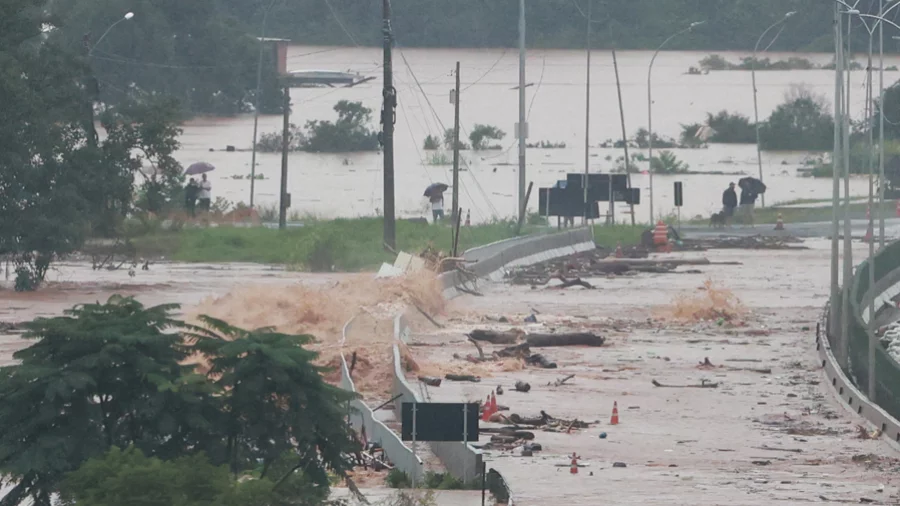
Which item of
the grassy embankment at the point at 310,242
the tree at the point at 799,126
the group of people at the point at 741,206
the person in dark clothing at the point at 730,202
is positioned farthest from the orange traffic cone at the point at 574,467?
the tree at the point at 799,126

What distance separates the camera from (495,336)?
33.2 m

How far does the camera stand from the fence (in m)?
24.3

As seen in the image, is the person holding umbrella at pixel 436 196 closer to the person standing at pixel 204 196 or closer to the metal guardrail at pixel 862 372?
the person standing at pixel 204 196

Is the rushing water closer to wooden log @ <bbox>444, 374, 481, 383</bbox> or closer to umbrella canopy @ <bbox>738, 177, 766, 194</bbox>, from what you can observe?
umbrella canopy @ <bbox>738, 177, 766, 194</bbox>

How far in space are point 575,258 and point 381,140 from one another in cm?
817

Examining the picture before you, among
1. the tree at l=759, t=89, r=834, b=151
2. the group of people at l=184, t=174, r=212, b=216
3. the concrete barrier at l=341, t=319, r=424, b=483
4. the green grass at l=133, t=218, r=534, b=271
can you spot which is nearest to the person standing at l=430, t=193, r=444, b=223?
the group of people at l=184, t=174, r=212, b=216

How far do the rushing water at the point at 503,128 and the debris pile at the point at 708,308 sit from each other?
1809 cm

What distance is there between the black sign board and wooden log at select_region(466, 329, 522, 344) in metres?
15.3

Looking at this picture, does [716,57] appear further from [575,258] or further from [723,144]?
[575,258]

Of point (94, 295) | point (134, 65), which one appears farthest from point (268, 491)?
point (134, 65)

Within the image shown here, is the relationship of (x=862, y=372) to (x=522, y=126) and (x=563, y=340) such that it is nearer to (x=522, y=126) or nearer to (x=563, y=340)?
(x=563, y=340)

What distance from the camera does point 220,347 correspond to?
1465 centimetres

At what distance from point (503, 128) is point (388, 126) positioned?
87.7m

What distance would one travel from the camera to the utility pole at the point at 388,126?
46.0 metres
